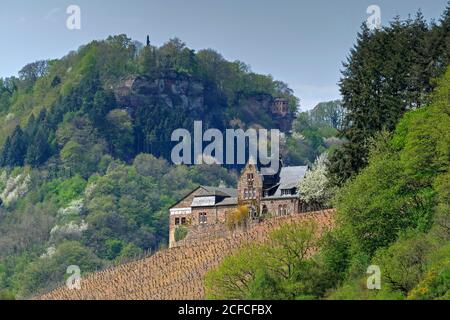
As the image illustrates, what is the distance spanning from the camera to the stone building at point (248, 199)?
10581cm

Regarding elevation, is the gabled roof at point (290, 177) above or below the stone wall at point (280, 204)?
above

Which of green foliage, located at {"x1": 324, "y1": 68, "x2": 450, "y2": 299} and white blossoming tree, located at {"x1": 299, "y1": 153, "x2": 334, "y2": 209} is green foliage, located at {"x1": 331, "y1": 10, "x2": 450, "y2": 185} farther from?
green foliage, located at {"x1": 324, "y1": 68, "x2": 450, "y2": 299}

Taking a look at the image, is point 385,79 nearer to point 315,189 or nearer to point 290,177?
point 315,189

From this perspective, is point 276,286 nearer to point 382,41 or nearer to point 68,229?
point 382,41

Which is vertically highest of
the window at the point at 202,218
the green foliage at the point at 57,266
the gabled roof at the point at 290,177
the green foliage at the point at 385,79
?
the green foliage at the point at 385,79

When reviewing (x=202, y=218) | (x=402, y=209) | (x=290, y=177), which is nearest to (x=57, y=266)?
(x=202, y=218)

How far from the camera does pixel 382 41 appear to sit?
317 ft

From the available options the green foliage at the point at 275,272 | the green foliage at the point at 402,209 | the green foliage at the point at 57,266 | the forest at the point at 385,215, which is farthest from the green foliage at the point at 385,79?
the green foliage at the point at 57,266

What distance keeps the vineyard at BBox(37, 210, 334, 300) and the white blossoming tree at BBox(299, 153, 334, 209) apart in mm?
5476

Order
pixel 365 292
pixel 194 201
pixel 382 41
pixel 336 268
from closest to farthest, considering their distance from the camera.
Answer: pixel 365 292 < pixel 336 268 < pixel 382 41 < pixel 194 201

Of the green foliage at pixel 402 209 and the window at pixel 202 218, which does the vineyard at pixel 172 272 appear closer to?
the window at pixel 202 218

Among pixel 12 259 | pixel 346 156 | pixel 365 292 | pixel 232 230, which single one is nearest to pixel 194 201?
pixel 232 230

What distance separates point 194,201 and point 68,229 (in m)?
85.2

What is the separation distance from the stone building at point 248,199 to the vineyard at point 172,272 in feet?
18.1
